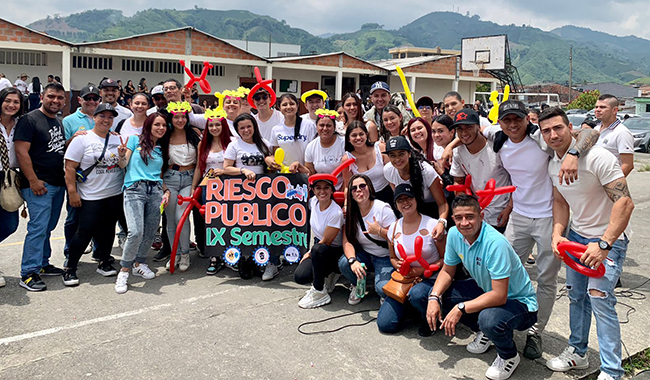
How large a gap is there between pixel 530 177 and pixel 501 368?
4.80 ft

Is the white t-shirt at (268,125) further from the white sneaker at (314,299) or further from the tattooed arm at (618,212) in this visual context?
the tattooed arm at (618,212)

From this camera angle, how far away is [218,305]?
193 inches

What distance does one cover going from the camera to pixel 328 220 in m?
5.04

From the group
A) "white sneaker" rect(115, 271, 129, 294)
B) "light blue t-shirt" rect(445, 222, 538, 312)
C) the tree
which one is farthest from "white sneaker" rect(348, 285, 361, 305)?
the tree

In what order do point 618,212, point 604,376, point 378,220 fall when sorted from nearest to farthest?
point 618,212 → point 604,376 → point 378,220

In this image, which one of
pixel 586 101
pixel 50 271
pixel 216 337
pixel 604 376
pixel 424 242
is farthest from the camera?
pixel 586 101

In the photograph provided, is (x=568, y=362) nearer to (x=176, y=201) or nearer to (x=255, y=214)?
(x=255, y=214)

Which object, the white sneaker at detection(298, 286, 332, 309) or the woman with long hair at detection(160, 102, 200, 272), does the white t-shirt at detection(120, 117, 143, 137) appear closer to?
the woman with long hair at detection(160, 102, 200, 272)

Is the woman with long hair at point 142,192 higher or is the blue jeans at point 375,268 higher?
the woman with long hair at point 142,192

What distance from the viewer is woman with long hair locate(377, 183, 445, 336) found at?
14.1 ft

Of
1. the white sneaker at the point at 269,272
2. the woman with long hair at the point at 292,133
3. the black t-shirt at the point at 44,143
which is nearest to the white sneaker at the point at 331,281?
the white sneaker at the point at 269,272

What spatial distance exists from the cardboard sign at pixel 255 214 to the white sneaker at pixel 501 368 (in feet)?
8.39

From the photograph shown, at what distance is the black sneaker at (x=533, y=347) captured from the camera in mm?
3918

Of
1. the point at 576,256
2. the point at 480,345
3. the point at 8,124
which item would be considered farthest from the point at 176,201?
the point at 576,256
